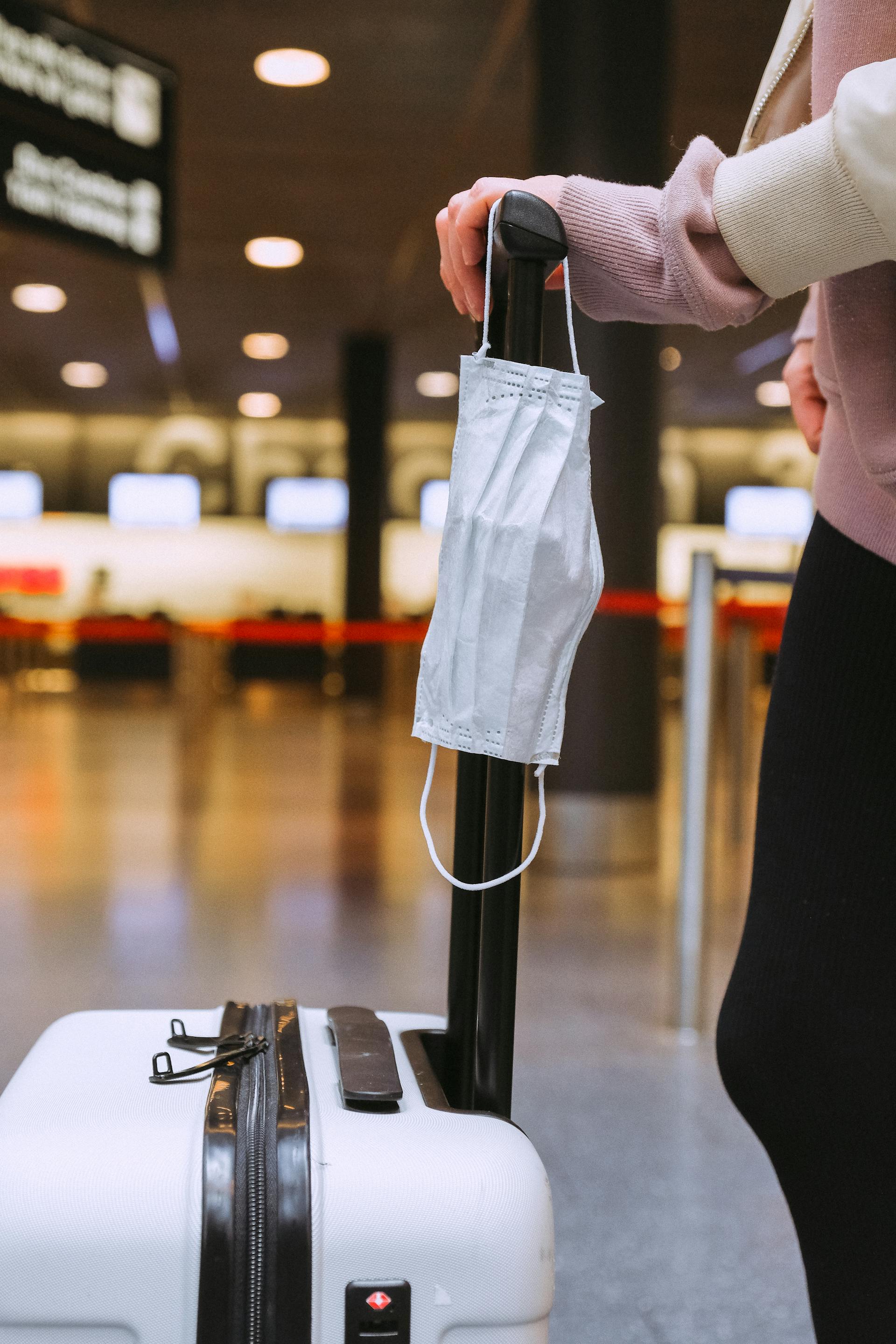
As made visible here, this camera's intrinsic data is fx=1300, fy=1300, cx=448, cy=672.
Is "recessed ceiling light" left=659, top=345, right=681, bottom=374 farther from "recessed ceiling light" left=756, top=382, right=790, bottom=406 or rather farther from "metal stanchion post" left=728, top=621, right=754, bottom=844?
"metal stanchion post" left=728, top=621, right=754, bottom=844

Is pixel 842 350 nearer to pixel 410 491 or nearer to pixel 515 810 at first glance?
pixel 515 810

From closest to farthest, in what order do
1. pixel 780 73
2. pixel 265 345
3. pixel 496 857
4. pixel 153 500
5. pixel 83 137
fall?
pixel 496 857 < pixel 780 73 < pixel 83 137 < pixel 265 345 < pixel 153 500

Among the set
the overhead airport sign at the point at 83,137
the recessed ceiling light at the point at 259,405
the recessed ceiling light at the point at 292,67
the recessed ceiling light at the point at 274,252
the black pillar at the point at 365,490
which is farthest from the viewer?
the recessed ceiling light at the point at 259,405

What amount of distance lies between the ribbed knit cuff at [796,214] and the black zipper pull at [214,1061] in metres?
0.59

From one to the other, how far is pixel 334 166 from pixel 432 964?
16.9 ft

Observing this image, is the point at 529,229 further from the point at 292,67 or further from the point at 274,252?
the point at 274,252

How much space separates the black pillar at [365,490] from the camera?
37.6 ft

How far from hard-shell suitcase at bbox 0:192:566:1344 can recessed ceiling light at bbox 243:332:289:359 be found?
427 inches

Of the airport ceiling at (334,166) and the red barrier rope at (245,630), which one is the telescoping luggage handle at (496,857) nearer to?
the airport ceiling at (334,166)

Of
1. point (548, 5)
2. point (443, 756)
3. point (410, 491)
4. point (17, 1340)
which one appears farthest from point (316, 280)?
point (17, 1340)

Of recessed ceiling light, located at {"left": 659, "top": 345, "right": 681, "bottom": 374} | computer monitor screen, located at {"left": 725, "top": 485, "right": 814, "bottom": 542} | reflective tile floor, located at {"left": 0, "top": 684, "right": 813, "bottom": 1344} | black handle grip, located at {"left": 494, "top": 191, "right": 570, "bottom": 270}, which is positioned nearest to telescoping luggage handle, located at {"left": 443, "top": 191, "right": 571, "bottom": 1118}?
black handle grip, located at {"left": 494, "top": 191, "right": 570, "bottom": 270}

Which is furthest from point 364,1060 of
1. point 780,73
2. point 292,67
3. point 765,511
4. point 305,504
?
point 765,511

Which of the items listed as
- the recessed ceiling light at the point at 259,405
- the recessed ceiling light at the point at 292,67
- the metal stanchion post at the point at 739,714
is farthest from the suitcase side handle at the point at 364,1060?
the recessed ceiling light at the point at 259,405

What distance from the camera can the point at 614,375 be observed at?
4.09 m
